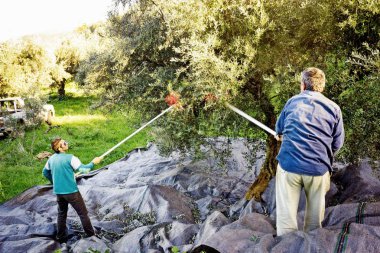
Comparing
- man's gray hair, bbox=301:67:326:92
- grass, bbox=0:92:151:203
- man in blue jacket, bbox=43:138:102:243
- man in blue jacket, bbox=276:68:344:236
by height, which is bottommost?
grass, bbox=0:92:151:203

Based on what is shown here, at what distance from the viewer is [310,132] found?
4828 mm

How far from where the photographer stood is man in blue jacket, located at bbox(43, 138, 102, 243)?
7234 millimetres

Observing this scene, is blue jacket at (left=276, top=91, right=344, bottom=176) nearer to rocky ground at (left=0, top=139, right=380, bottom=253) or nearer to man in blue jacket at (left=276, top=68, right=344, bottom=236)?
man in blue jacket at (left=276, top=68, right=344, bottom=236)

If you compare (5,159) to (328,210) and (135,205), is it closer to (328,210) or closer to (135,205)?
(135,205)

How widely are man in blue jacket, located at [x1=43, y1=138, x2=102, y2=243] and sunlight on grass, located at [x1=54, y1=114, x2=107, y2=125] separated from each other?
13.3 metres

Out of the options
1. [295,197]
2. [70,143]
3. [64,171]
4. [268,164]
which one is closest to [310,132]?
[295,197]

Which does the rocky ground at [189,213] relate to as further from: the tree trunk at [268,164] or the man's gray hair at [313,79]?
the man's gray hair at [313,79]

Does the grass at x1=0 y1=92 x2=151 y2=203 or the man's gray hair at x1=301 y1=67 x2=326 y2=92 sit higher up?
the man's gray hair at x1=301 y1=67 x2=326 y2=92

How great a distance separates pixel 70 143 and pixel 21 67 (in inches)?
430

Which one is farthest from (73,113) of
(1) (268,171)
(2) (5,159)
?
(1) (268,171)

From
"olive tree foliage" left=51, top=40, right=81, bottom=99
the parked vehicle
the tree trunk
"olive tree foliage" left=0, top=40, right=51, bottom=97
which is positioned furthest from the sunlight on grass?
the tree trunk

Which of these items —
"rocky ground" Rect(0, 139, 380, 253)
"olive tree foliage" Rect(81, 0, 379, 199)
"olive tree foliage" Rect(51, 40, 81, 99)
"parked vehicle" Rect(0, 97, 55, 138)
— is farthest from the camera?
"olive tree foliage" Rect(51, 40, 81, 99)

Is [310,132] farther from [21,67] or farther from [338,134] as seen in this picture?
[21,67]

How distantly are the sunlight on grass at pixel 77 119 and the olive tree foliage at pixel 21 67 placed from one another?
209cm
